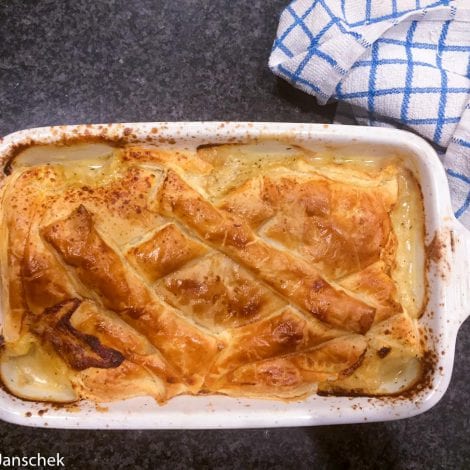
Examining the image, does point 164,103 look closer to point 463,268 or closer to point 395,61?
point 395,61

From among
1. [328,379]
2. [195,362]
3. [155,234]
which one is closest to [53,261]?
[155,234]

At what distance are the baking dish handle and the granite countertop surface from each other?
1.20 feet

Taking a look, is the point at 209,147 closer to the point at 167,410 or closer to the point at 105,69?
the point at 105,69

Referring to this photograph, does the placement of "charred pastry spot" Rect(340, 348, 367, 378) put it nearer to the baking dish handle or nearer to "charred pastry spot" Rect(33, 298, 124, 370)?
the baking dish handle

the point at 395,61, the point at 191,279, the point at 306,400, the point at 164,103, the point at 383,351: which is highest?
the point at 395,61

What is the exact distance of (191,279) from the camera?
1.18 meters

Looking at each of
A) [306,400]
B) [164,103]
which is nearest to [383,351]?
[306,400]

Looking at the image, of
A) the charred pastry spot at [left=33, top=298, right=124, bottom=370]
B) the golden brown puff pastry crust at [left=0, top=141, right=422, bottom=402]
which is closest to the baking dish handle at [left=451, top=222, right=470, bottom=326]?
the golden brown puff pastry crust at [left=0, top=141, right=422, bottom=402]

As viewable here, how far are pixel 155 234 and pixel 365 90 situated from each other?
677 mm

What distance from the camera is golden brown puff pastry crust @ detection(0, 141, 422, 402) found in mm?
1163

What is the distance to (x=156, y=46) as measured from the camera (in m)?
1.51

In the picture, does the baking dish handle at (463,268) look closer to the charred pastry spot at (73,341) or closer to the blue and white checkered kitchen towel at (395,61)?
the blue and white checkered kitchen towel at (395,61)

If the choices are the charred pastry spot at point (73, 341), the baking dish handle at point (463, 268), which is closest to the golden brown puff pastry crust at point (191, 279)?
the charred pastry spot at point (73, 341)

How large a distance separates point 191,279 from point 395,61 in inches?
31.0
